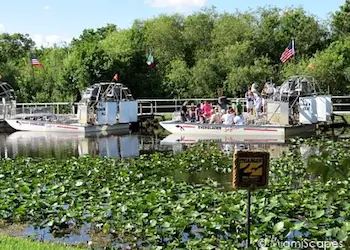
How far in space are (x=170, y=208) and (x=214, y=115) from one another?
59.6ft

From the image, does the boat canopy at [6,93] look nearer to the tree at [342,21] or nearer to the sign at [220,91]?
the sign at [220,91]

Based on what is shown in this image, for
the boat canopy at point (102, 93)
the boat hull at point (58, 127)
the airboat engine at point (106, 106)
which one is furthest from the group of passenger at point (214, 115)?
the boat canopy at point (102, 93)

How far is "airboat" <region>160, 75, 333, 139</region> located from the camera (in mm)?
24422

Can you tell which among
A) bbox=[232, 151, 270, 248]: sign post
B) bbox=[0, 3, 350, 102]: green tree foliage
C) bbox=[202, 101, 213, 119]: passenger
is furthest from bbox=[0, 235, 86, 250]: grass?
bbox=[0, 3, 350, 102]: green tree foliage

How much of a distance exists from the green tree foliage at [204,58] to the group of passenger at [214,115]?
8.62 meters

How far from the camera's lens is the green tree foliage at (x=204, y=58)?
1436 inches

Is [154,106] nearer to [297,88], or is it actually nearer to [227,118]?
[227,118]

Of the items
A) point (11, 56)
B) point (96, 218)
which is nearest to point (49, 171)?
point (96, 218)

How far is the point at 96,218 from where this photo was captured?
A: 793cm

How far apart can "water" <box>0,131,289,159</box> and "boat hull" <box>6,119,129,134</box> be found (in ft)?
1.76

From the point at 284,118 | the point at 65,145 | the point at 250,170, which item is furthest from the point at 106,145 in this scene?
the point at 250,170

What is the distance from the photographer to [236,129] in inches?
974

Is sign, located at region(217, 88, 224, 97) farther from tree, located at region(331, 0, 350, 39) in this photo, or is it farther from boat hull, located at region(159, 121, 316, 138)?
tree, located at region(331, 0, 350, 39)

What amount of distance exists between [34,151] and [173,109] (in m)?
15.6
